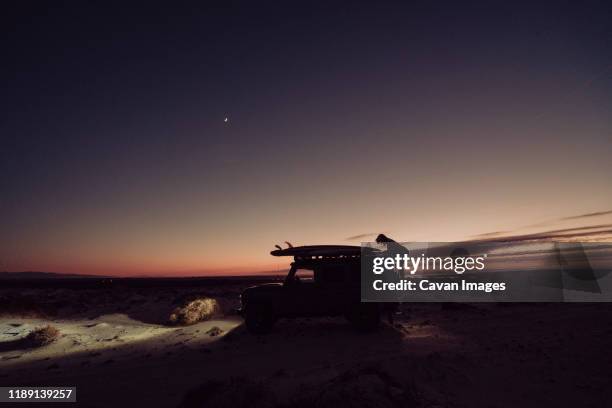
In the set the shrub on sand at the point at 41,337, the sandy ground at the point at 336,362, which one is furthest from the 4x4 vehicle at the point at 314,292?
the shrub on sand at the point at 41,337

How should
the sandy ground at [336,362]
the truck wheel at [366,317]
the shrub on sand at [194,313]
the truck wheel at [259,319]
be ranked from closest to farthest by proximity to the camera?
the sandy ground at [336,362] → the truck wheel at [366,317] → the truck wheel at [259,319] → the shrub on sand at [194,313]

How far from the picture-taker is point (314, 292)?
36.9ft

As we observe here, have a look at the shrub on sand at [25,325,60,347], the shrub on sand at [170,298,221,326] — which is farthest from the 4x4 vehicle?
the shrub on sand at [25,325,60,347]

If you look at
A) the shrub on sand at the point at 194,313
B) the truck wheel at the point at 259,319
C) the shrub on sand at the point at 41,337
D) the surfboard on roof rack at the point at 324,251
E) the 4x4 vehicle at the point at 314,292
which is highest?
the surfboard on roof rack at the point at 324,251

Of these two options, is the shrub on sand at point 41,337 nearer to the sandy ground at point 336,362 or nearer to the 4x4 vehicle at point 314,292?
the sandy ground at point 336,362

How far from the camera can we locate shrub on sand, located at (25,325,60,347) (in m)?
11.6

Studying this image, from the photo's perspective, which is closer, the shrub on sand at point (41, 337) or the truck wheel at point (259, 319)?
the truck wheel at point (259, 319)

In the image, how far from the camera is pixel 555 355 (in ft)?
25.0

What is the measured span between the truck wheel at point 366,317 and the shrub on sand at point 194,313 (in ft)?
23.7

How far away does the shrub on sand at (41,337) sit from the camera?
11573 millimetres

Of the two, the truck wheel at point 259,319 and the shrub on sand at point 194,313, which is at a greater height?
the truck wheel at point 259,319

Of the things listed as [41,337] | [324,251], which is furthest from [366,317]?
[41,337]

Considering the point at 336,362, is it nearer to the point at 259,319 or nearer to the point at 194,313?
the point at 259,319

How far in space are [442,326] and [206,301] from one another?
10.1 metres
